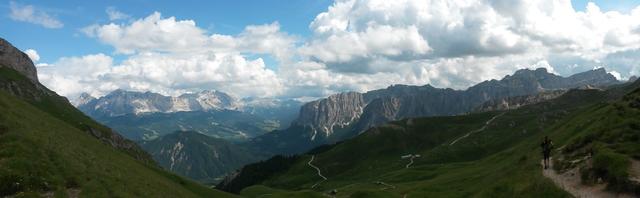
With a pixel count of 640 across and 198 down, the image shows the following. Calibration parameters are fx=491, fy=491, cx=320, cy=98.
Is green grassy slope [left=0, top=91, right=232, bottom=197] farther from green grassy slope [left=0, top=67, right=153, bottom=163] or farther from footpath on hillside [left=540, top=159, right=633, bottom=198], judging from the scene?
green grassy slope [left=0, top=67, right=153, bottom=163]

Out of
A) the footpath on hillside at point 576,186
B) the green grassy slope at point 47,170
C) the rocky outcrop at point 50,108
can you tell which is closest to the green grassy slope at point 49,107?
the rocky outcrop at point 50,108

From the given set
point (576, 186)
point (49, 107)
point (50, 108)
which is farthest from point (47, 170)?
point (49, 107)

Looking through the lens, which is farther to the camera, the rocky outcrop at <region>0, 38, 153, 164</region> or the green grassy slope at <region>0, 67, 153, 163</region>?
the green grassy slope at <region>0, 67, 153, 163</region>

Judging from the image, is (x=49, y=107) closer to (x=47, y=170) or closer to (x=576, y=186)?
(x=47, y=170)

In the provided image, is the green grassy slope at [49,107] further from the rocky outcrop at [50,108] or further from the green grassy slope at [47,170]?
the green grassy slope at [47,170]

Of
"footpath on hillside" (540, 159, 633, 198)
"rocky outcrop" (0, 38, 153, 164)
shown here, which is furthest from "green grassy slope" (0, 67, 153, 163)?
"footpath on hillside" (540, 159, 633, 198)

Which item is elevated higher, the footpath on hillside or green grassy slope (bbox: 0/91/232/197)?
green grassy slope (bbox: 0/91/232/197)

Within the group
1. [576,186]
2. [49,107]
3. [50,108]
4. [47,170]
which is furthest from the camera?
[49,107]

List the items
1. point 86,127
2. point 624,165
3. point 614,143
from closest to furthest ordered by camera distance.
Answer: point 624,165
point 614,143
point 86,127

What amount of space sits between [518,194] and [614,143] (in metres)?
13.7

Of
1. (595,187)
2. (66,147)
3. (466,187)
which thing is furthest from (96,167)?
(466,187)

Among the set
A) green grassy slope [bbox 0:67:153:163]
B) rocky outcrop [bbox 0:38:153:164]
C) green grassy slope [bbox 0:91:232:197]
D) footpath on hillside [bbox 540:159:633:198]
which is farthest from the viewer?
green grassy slope [bbox 0:67:153:163]

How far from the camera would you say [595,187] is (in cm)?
5144

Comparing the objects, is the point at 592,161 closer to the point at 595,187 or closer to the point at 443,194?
the point at 595,187
